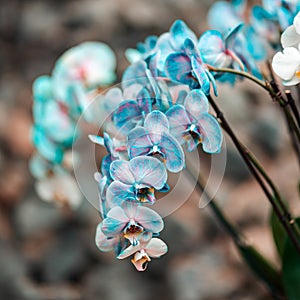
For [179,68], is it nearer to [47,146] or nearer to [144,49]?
[144,49]

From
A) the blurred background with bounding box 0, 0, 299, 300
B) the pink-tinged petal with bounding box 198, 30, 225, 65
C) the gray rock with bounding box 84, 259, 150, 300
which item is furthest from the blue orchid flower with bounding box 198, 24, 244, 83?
the gray rock with bounding box 84, 259, 150, 300

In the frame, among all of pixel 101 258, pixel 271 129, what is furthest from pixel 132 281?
pixel 271 129

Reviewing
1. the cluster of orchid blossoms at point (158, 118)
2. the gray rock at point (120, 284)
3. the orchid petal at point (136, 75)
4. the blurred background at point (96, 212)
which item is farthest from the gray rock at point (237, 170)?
the orchid petal at point (136, 75)

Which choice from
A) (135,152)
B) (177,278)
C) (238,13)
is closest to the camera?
(135,152)

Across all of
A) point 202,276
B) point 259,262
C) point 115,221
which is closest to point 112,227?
point 115,221

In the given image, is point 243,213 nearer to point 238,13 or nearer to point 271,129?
point 271,129

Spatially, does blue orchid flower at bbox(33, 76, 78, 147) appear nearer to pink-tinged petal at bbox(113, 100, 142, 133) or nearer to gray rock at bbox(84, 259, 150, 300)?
pink-tinged petal at bbox(113, 100, 142, 133)
